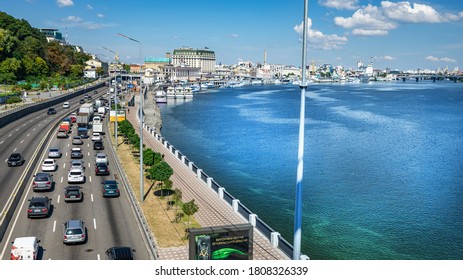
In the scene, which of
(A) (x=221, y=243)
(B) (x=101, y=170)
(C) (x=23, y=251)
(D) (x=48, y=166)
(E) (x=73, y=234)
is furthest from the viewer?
(D) (x=48, y=166)

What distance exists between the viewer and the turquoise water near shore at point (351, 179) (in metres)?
35.1

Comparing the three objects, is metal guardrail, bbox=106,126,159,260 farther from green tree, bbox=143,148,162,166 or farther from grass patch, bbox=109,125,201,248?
green tree, bbox=143,148,162,166

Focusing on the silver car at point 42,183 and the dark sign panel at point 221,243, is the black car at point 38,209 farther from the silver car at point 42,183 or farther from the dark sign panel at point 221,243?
the dark sign panel at point 221,243

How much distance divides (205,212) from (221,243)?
1283 centimetres

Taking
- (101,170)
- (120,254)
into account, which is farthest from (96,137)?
(120,254)

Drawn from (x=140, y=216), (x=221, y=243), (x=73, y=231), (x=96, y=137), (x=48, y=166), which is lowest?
(x=140, y=216)

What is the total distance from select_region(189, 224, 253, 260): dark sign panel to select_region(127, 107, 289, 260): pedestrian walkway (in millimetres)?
4560

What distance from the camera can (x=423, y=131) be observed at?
96.6 m

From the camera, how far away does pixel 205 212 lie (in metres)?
30.7

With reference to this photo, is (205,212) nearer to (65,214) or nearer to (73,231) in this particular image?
(65,214)

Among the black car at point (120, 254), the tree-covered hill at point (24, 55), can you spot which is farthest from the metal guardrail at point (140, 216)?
the tree-covered hill at point (24, 55)

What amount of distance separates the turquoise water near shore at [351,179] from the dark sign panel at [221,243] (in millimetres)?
14827

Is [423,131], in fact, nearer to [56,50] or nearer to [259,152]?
[259,152]

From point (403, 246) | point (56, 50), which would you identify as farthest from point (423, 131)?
point (56, 50)
